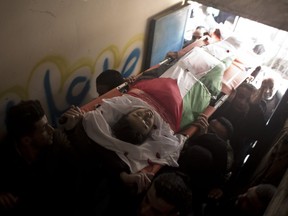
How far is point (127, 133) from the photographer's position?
195 centimetres

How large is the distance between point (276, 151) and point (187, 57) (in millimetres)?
1413

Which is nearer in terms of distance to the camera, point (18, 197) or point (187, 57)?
point (18, 197)

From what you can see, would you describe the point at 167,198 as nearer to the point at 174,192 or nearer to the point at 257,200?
the point at 174,192

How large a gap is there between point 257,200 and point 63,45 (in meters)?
1.91

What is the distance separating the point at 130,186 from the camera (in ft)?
→ 5.72

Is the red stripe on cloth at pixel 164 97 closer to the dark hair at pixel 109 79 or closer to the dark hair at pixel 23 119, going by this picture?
the dark hair at pixel 109 79

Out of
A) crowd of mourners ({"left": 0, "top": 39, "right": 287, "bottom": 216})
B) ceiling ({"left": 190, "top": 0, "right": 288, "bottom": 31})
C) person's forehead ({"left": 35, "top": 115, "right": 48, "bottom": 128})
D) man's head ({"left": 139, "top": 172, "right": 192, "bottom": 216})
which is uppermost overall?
ceiling ({"left": 190, "top": 0, "right": 288, "bottom": 31})

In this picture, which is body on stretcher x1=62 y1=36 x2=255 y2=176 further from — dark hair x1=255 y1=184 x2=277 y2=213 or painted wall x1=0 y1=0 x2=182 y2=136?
dark hair x1=255 y1=184 x2=277 y2=213

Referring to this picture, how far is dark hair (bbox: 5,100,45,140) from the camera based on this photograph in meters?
1.54

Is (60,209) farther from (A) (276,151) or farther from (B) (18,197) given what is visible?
(A) (276,151)

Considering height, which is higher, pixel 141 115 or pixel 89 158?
pixel 141 115

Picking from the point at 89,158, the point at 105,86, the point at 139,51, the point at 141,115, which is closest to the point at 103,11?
the point at 105,86

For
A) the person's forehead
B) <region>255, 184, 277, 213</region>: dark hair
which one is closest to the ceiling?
<region>255, 184, 277, 213</region>: dark hair

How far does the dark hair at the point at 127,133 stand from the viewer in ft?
6.40
